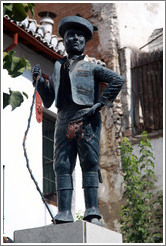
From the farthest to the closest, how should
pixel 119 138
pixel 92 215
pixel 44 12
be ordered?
pixel 44 12
pixel 119 138
pixel 92 215

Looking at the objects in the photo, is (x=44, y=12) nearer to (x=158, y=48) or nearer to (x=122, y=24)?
(x=122, y=24)

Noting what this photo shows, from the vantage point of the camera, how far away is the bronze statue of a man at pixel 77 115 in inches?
230

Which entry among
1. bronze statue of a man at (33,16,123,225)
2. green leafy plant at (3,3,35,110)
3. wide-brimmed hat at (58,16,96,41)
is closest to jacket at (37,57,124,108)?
bronze statue of a man at (33,16,123,225)

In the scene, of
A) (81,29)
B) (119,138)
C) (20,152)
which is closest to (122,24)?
(119,138)

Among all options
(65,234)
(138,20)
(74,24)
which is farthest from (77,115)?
(138,20)

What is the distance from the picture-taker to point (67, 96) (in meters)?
6.04

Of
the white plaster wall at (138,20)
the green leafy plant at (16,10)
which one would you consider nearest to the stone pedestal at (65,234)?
the green leafy plant at (16,10)

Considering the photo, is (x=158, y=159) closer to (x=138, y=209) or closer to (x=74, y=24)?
(x=138, y=209)

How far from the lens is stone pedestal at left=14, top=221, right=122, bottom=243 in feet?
17.3

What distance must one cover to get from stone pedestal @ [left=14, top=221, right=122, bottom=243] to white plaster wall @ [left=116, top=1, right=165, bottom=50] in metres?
10.8

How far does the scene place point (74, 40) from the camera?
6.14m

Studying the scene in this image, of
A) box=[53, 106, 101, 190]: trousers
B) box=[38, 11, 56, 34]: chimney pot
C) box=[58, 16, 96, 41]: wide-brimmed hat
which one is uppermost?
box=[38, 11, 56, 34]: chimney pot

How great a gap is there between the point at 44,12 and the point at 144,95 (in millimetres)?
3294

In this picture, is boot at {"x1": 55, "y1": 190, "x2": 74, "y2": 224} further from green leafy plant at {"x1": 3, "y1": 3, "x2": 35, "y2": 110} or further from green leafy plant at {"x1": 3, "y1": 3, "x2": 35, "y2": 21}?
green leafy plant at {"x1": 3, "y1": 3, "x2": 35, "y2": 21}
